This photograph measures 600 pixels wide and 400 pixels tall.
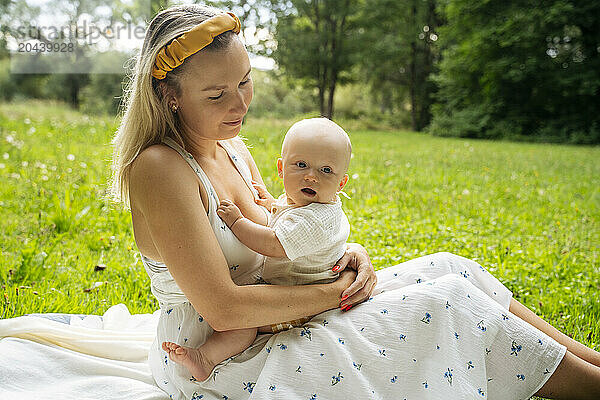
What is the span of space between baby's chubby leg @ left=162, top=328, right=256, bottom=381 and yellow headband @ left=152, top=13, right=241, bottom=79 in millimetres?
817

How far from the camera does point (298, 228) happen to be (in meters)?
1.69

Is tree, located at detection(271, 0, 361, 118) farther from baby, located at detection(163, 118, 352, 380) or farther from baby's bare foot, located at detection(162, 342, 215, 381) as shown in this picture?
baby's bare foot, located at detection(162, 342, 215, 381)

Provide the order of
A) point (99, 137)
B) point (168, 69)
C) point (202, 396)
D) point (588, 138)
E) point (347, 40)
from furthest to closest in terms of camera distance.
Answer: point (347, 40)
point (588, 138)
point (99, 137)
point (202, 396)
point (168, 69)

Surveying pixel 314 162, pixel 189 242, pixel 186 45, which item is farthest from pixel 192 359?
pixel 186 45

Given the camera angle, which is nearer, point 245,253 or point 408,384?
point 408,384

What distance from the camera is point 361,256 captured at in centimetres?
193

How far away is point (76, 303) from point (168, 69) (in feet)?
5.49

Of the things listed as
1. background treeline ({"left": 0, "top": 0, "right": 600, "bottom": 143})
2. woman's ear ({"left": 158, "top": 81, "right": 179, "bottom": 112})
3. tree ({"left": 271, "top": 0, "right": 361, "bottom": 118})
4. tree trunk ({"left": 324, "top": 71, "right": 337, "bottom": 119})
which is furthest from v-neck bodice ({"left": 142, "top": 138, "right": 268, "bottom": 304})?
tree trunk ({"left": 324, "top": 71, "right": 337, "bottom": 119})

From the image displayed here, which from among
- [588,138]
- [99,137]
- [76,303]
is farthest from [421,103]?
[76,303]

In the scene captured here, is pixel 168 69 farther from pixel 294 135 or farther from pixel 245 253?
pixel 245 253

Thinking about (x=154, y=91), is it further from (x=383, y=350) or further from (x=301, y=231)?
(x=383, y=350)

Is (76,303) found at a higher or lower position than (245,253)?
lower

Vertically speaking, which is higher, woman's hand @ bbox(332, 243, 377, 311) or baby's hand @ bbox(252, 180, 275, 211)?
baby's hand @ bbox(252, 180, 275, 211)

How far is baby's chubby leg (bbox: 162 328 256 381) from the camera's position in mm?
1667
